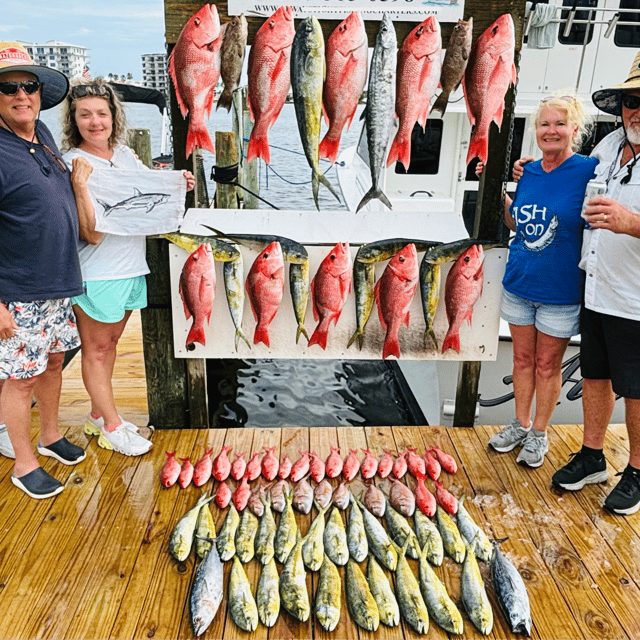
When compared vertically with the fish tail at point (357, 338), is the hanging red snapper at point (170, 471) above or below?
below

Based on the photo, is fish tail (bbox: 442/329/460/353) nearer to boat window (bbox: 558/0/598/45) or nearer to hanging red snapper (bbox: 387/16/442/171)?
hanging red snapper (bbox: 387/16/442/171)

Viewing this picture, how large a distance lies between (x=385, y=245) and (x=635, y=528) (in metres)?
1.84

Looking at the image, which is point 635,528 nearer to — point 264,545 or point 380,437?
point 380,437

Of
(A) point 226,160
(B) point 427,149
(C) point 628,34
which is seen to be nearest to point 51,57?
(A) point 226,160

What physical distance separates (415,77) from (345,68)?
34cm

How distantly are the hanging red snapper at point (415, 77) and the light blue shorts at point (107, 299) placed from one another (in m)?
1.52

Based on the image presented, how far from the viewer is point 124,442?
3.37m

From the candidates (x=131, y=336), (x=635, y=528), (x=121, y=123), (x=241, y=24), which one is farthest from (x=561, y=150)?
(x=131, y=336)

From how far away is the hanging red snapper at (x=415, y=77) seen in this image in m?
2.73

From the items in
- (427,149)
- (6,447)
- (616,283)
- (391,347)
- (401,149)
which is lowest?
(6,447)

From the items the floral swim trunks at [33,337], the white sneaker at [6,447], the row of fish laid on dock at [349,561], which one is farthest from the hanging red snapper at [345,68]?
the white sneaker at [6,447]

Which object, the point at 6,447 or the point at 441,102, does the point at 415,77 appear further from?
the point at 6,447

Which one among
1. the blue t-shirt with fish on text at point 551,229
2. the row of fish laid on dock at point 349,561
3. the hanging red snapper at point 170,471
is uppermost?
the blue t-shirt with fish on text at point 551,229

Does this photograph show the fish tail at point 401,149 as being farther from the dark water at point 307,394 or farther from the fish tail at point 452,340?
the dark water at point 307,394
